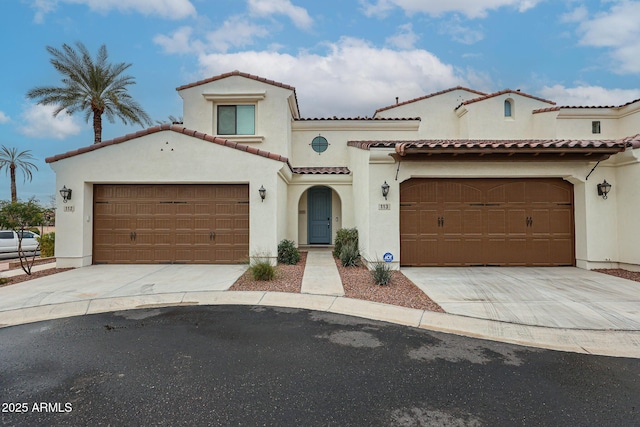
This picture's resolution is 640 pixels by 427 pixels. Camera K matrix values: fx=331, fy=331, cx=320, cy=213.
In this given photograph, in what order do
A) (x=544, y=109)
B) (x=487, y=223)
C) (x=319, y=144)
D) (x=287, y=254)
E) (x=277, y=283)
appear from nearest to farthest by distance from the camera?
(x=277, y=283), (x=487, y=223), (x=287, y=254), (x=319, y=144), (x=544, y=109)

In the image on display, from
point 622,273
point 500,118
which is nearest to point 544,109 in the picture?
point 500,118

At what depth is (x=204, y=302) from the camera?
272 inches

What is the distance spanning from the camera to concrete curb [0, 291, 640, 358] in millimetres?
4773

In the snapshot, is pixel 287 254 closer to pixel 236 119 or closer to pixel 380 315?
pixel 380 315

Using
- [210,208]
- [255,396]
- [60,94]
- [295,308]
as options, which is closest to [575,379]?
[255,396]

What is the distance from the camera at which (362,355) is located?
4332 mm

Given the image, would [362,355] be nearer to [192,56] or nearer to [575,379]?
[575,379]

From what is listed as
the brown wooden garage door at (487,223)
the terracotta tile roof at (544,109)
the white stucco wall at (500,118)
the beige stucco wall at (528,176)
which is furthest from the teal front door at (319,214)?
the terracotta tile roof at (544,109)

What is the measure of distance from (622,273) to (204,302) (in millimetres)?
11129

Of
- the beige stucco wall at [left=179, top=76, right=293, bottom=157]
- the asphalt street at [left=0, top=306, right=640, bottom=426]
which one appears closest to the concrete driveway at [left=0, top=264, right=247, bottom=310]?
the asphalt street at [left=0, top=306, right=640, bottom=426]

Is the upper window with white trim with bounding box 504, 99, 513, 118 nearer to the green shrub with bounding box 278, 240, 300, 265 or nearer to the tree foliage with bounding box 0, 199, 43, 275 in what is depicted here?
the green shrub with bounding box 278, 240, 300, 265

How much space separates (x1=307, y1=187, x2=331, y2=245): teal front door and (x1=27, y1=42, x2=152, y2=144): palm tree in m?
12.5

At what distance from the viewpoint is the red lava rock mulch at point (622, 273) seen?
8762 mm

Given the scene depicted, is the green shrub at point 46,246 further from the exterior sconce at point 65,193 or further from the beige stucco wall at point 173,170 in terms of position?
the exterior sconce at point 65,193
